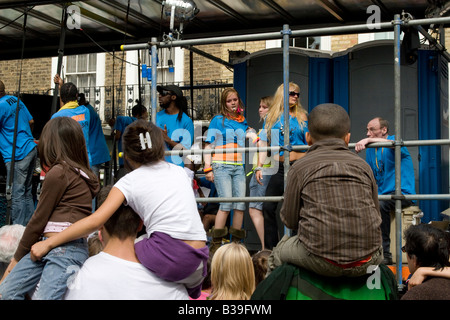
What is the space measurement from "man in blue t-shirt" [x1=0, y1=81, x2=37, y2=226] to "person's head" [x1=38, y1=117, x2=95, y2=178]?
135 inches

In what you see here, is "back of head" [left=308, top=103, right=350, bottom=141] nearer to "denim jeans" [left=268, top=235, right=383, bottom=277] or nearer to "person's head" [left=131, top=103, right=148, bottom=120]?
"denim jeans" [left=268, top=235, right=383, bottom=277]

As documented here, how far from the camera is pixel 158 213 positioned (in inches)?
131

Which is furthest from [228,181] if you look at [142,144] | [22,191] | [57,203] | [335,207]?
[335,207]

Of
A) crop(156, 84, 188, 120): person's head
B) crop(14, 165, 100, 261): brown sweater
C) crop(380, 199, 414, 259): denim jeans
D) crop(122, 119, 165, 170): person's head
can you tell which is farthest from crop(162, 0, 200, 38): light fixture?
crop(122, 119, 165, 170): person's head

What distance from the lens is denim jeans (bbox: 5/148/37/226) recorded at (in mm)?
7109

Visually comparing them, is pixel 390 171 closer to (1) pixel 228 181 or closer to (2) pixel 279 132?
(2) pixel 279 132

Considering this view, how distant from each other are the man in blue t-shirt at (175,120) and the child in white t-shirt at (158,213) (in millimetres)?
3215

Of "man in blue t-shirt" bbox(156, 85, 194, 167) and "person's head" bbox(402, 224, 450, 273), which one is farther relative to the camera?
"man in blue t-shirt" bbox(156, 85, 194, 167)

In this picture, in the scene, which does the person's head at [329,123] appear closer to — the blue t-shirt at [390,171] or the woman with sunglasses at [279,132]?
the woman with sunglasses at [279,132]

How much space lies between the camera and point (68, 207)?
377 cm

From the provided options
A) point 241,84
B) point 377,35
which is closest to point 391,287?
point 241,84

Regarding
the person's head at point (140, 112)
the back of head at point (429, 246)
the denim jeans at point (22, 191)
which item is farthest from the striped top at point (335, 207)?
the person's head at point (140, 112)

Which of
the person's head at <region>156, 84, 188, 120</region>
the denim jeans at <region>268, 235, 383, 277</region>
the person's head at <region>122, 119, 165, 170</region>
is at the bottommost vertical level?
the denim jeans at <region>268, 235, 383, 277</region>

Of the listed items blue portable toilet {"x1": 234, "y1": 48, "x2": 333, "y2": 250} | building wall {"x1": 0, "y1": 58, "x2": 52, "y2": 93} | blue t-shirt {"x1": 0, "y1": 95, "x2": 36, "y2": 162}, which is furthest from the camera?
building wall {"x1": 0, "y1": 58, "x2": 52, "y2": 93}
